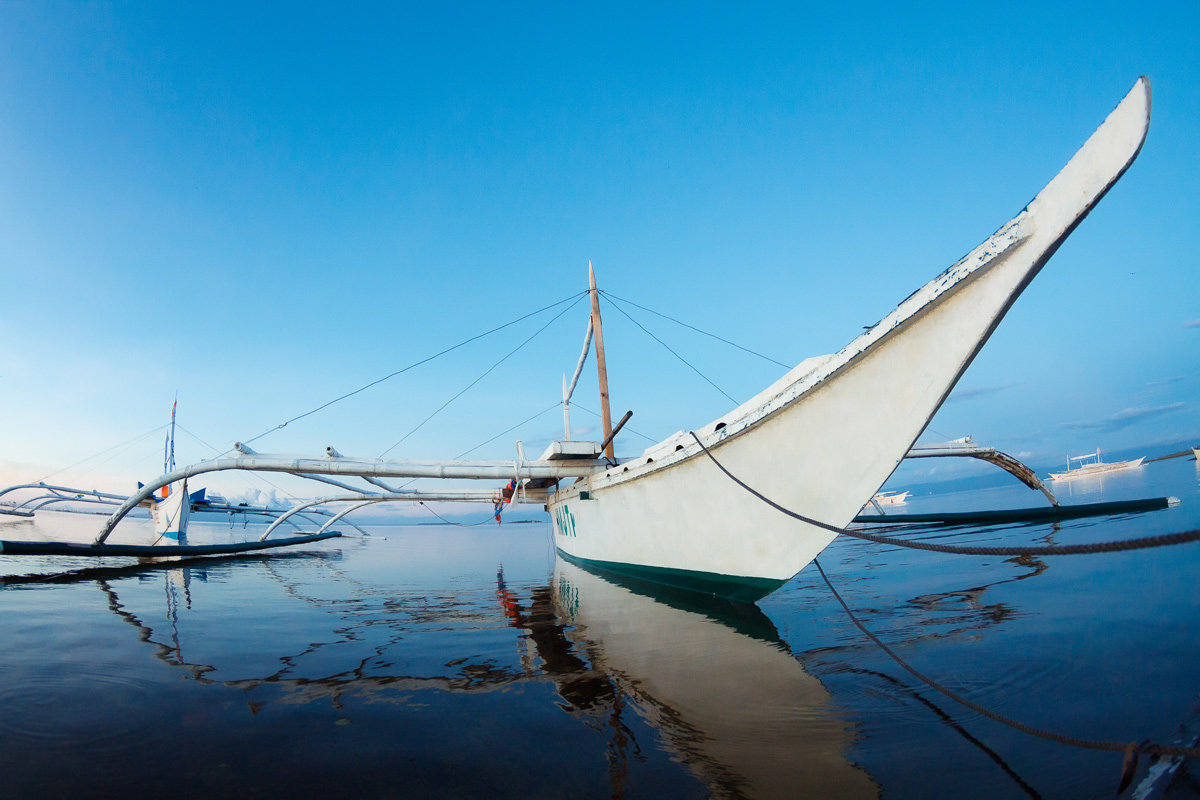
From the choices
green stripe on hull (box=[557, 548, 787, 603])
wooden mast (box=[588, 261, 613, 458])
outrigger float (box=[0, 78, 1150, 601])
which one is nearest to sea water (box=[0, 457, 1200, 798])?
green stripe on hull (box=[557, 548, 787, 603])

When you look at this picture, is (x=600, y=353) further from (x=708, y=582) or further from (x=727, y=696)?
(x=727, y=696)

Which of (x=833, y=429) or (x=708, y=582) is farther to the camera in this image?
(x=708, y=582)

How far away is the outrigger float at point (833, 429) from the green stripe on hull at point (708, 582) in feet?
0.08

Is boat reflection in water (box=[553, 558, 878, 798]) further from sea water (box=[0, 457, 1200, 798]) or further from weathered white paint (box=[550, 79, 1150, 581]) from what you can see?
weathered white paint (box=[550, 79, 1150, 581])

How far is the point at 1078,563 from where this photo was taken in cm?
831

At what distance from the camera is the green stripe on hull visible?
6496mm

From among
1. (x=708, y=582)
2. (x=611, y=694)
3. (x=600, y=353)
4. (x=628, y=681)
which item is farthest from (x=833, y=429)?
(x=600, y=353)

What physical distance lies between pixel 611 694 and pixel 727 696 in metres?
0.80

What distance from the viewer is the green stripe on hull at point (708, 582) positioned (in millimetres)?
6496

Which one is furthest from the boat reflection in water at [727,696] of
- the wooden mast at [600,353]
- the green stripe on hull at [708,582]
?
the wooden mast at [600,353]

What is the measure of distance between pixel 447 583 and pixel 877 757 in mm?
9847

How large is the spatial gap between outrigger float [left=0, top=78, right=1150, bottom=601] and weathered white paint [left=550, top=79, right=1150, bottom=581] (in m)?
0.01

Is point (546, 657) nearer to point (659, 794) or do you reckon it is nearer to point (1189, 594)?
point (659, 794)

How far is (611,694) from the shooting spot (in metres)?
3.69
